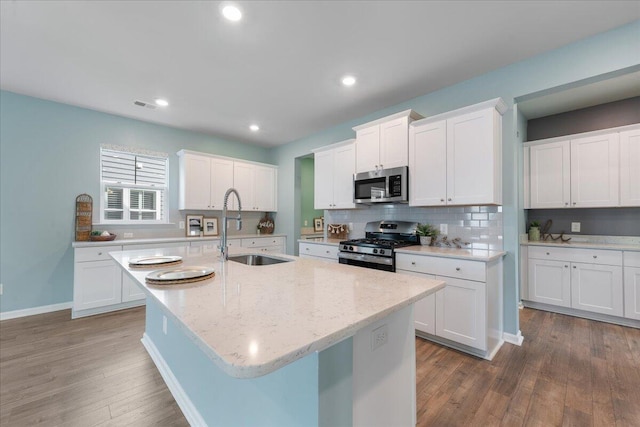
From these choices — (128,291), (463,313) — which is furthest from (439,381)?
(128,291)

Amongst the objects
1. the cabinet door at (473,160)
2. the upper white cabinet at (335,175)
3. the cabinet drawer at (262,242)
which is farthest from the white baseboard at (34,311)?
the cabinet door at (473,160)

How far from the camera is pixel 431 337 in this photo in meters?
2.65

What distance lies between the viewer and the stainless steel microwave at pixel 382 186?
10.1ft

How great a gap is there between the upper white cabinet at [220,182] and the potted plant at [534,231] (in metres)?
4.29

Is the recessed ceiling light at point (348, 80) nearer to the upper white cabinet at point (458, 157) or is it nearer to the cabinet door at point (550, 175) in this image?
the upper white cabinet at point (458, 157)

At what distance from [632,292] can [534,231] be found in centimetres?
119

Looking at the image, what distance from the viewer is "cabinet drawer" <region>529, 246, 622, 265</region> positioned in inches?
119

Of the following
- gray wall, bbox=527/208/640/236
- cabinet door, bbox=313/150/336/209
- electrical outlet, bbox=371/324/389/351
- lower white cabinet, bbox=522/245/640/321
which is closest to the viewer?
electrical outlet, bbox=371/324/389/351

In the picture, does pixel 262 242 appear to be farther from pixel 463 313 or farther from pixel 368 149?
pixel 463 313

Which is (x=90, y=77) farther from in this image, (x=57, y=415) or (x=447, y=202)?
(x=447, y=202)

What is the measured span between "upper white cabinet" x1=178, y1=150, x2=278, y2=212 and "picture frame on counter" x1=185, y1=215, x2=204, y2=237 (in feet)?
0.93

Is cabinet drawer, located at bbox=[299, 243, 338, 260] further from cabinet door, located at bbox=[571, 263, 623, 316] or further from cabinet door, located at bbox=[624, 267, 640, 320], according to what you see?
cabinet door, located at bbox=[624, 267, 640, 320]

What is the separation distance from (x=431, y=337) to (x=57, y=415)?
114 inches

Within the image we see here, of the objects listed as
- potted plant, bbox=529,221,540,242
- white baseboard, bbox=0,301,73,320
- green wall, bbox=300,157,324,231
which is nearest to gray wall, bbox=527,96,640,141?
potted plant, bbox=529,221,540,242
